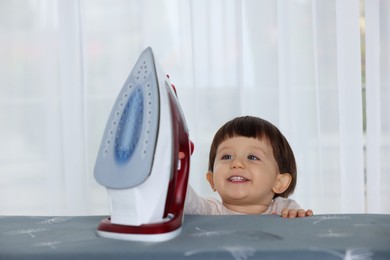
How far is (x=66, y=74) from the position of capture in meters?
2.36

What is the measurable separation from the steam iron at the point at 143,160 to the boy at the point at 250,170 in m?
0.41

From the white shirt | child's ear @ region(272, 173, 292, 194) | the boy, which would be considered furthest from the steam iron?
child's ear @ region(272, 173, 292, 194)

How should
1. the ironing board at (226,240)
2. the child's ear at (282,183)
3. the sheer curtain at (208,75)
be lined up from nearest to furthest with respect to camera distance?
1. the ironing board at (226,240)
2. the child's ear at (282,183)
3. the sheer curtain at (208,75)

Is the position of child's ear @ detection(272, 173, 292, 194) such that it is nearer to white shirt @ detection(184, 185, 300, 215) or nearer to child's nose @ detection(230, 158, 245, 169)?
white shirt @ detection(184, 185, 300, 215)

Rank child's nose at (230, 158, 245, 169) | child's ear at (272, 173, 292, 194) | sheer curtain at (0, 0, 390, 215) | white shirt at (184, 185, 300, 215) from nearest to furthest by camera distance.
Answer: white shirt at (184, 185, 300, 215) < child's nose at (230, 158, 245, 169) < child's ear at (272, 173, 292, 194) < sheer curtain at (0, 0, 390, 215)

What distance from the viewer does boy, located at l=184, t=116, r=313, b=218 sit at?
4.38 feet

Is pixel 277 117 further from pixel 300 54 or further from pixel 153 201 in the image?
pixel 153 201

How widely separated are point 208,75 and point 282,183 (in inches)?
39.5

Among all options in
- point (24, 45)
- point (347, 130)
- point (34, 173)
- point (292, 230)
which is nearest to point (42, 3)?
Answer: point (24, 45)

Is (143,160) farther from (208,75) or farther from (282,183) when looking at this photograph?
(208,75)

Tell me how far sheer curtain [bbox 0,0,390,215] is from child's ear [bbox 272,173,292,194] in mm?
934

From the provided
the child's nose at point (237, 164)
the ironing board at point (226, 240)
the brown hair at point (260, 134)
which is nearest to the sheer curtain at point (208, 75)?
the brown hair at point (260, 134)

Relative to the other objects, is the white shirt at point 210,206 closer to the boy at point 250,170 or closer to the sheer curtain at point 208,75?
the boy at point 250,170

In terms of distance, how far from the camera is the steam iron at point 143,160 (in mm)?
821
